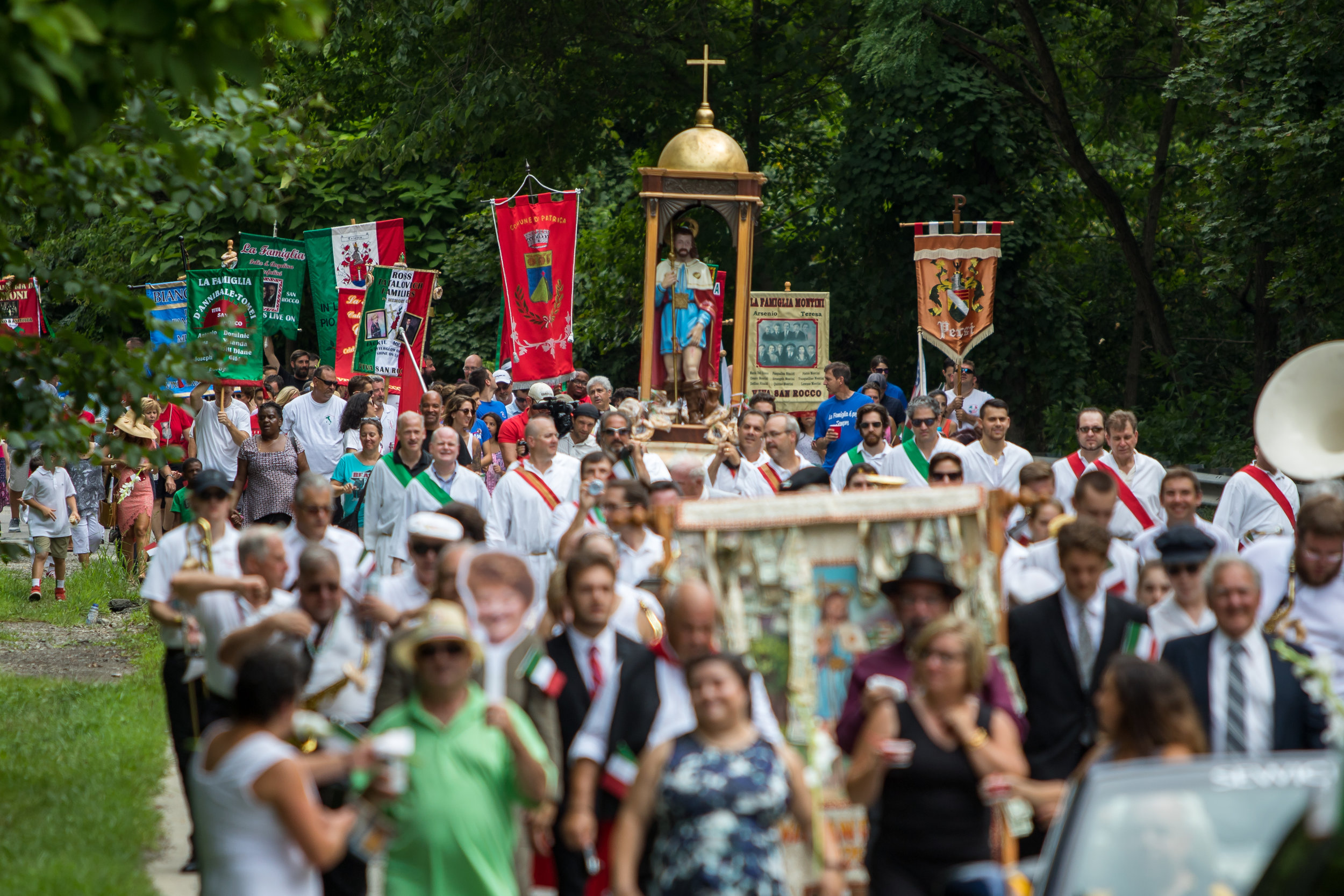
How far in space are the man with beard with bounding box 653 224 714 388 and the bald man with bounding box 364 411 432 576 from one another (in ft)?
17.4

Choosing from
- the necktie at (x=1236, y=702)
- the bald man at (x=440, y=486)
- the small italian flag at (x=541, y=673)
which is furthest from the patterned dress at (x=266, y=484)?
the necktie at (x=1236, y=702)

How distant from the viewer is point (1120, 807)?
4.32m

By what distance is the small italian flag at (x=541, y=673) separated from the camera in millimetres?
5547

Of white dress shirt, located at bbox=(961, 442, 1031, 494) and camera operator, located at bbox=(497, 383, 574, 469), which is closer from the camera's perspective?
white dress shirt, located at bbox=(961, 442, 1031, 494)

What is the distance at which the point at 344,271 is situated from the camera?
18203 millimetres

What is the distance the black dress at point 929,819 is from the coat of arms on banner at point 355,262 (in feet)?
45.3

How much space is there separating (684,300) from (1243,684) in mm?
10340

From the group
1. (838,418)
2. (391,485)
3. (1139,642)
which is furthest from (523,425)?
(1139,642)

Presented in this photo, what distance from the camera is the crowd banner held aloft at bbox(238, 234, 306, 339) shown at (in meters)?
17.6

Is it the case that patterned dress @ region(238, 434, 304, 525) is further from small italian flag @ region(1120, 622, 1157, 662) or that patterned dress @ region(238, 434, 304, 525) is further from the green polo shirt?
the green polo shirt

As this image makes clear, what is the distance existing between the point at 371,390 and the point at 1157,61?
14.7m

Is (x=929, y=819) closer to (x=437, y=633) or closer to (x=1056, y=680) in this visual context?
(x=1056, y=680)

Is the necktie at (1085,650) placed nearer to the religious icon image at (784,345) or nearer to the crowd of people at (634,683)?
the crowd of people at (634,683)

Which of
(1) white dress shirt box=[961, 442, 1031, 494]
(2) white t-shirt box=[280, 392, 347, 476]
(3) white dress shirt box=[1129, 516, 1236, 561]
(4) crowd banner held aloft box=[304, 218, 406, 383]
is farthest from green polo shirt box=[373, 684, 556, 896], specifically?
(4) crowd banner held aloft box=[304, 218, 406, 383]
